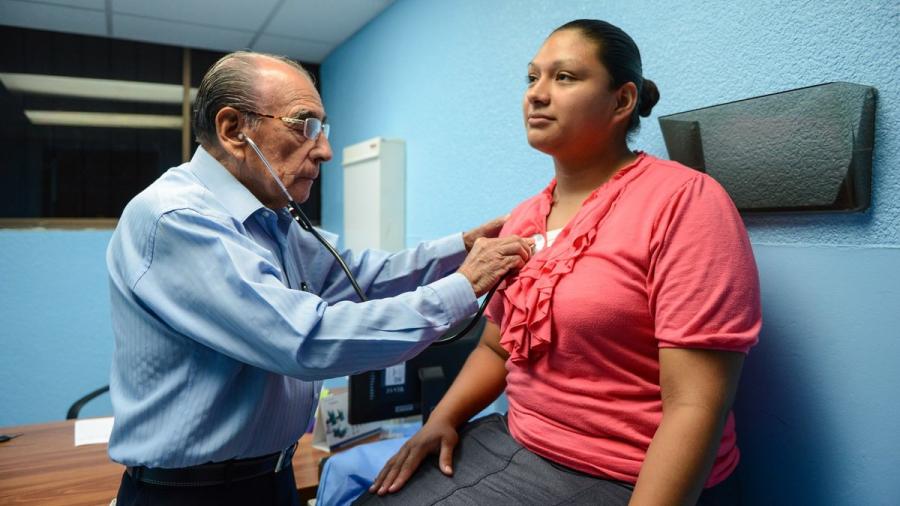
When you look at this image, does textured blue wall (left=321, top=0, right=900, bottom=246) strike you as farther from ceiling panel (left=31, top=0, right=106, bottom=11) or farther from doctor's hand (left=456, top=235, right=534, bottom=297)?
ceiling panel (left=31, top=0, right=106, bottom=11)

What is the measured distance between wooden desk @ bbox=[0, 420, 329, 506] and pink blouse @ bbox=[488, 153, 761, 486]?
0.71 m

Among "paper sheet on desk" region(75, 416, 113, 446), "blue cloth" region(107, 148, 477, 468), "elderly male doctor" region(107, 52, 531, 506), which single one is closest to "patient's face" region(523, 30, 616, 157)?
"elderly male doctor" region(107, 52, 531, 506)

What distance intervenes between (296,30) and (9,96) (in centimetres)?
159

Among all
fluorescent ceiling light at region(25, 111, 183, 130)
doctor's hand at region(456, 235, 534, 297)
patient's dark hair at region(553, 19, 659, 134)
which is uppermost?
fluorescent ceiling light at region(25, 111, 183, 130)

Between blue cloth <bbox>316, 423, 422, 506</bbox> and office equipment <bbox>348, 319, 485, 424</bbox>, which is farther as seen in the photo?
office equipment <bbox>348, 319, 485, 424</bbox>

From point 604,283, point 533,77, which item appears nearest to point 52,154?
point 533,77

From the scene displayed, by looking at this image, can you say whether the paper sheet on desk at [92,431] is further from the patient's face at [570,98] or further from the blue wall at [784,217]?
the patient's face at [570,98]

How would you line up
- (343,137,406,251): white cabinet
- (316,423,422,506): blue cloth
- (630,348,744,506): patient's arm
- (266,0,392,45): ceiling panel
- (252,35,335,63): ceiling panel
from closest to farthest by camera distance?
(630,348,744,506): patient's arm, (316,423,422,506): blue cloth, (343,137,406,251): white cabinet, (266,0,392,45): ceiling panel, (252,35,335,63): ceiling panel

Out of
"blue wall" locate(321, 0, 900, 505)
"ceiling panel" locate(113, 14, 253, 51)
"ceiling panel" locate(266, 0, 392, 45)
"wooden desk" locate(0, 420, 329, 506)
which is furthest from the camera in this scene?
"ceiling panel" locate(113, 14, 253, 51)

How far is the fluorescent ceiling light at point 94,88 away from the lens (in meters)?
3.17

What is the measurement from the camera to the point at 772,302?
109cm

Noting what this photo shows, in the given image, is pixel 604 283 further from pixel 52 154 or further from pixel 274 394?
pixel 52 154

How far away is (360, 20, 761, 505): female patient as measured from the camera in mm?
832

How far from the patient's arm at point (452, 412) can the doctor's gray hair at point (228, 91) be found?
67 cm
